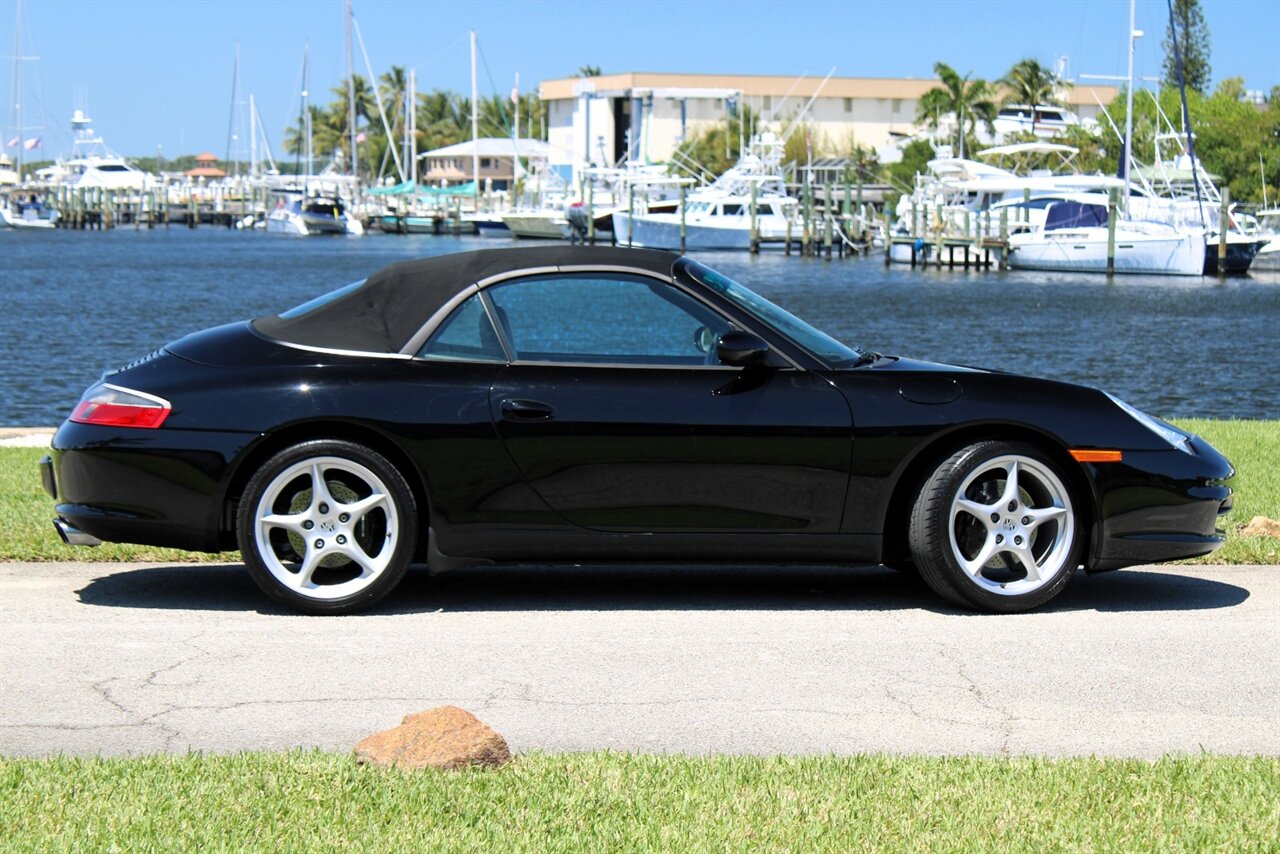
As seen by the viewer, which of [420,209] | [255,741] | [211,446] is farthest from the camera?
[420,209]

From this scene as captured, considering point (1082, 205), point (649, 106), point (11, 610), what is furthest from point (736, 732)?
point (649, 106)

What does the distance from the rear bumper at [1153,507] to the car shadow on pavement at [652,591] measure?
0.31 meters

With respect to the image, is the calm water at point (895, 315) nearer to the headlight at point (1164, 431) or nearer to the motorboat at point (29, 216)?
the headlight at point (1164, 431)

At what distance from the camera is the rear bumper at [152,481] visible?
20.7ft

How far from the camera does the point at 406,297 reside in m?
6.65

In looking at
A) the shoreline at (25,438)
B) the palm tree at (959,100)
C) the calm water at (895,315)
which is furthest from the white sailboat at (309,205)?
the shoreline at (25,438)

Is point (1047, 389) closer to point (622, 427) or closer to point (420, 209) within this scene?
point (622, 427)

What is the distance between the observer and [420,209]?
122500 mm

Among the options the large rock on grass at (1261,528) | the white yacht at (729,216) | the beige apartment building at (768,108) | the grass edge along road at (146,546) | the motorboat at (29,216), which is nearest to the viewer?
the grass edge along road at (146,546)

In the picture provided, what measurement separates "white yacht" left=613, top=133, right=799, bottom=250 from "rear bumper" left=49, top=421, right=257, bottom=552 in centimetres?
7613

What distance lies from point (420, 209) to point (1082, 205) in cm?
6585

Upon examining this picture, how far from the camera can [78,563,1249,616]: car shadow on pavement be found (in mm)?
6703

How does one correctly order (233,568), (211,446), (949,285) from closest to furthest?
(211,446), (233,568), (949,285)

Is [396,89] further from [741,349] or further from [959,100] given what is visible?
[741,349]
